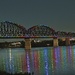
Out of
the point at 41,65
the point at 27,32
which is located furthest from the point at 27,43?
the point at 41,65

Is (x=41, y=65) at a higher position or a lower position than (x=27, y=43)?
lower

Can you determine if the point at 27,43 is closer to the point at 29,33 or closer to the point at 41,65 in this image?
the point at 29,33

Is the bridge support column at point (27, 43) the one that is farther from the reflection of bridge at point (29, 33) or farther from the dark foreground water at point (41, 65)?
the dark foreground water at point (41, 65)

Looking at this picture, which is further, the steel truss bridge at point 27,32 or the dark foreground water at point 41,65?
the steel truss bridge at point 27,32

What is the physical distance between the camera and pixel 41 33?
14062 cm

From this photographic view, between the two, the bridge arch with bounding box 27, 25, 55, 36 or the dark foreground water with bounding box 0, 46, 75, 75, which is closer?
the dark foreground water with bounding box 0, 46, 75, 75

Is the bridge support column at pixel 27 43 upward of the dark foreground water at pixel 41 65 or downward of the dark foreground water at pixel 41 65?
upward

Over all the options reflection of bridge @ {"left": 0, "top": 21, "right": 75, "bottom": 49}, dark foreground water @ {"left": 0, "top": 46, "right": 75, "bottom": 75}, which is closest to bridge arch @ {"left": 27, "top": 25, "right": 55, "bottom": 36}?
reflection of bridge @ {"left": 0, "top": 21, "right": 75, "bottom": 49}

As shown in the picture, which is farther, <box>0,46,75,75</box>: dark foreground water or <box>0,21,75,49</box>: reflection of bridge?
<box>0,21,75,49</box>: reflection of bridge

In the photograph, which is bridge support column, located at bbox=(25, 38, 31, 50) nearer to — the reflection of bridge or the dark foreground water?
the reflection of bridge

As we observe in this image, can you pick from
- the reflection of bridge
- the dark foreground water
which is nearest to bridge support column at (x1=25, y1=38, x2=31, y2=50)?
the reflection of bridge

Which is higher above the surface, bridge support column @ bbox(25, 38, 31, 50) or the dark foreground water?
bridge support column @ bbox(25, 38, 31, 50)

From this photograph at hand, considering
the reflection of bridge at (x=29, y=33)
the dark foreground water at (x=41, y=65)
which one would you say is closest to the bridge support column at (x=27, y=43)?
the reflection of bridge at (x=29, y=33)

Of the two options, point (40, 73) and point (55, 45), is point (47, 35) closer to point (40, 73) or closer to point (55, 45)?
point (55, 45)
